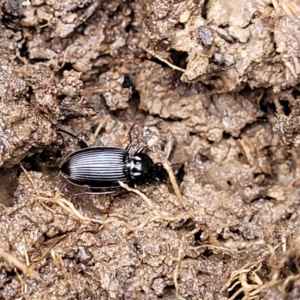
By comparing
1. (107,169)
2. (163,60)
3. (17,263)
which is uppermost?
(163,60)

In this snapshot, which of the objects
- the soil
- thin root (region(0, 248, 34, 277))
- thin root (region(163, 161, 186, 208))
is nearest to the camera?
thin root (region(0, 248, 34, 277))

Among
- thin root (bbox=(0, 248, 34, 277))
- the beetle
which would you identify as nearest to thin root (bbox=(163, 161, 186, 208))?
the beetle

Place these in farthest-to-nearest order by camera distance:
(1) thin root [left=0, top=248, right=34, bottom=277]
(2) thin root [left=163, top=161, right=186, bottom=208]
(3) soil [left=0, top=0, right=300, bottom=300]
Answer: (2) thin root [left=163, top=161, right=186, bottom=208], (3) soil [left=0, top=0, right=300, bottom=300], (1) thin root [left=0, top=248, right=34, bottom=277]

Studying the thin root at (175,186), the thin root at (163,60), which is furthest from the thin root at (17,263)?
the thin root at (163,60)

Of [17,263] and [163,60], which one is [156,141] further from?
[17,263]

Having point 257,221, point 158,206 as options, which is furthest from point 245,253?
point 158,206

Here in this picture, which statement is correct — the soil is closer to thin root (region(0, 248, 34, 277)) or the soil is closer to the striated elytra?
the striated elytra

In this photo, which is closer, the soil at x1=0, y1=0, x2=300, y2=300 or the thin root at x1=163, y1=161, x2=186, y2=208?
the soil at x1=0, y1=0, x2=300, y2=300

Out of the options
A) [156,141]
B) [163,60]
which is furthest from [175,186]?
[163,60]
